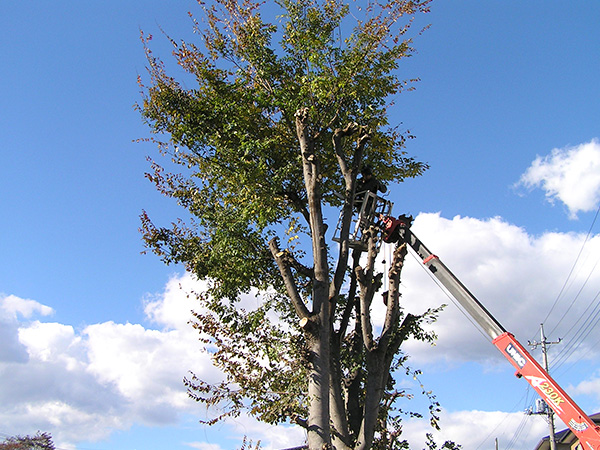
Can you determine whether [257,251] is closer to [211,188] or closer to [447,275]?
[211,188]

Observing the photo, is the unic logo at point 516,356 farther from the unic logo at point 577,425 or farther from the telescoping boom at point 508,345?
the unic logo at point 577,425

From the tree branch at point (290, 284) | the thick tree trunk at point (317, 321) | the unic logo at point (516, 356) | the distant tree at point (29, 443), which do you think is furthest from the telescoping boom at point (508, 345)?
the distant tree at point (29, 443)

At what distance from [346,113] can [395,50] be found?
8.18ft

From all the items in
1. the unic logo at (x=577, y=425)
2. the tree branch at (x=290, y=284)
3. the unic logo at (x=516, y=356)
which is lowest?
the unic logo at (x=577, y=425)

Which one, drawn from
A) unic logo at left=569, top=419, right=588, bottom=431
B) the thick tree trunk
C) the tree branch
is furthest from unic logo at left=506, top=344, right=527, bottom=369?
the tree branch

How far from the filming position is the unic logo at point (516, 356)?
10.4 meters

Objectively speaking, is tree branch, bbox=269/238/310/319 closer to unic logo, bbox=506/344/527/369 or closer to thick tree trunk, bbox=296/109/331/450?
thick tree trunk, bbox=296/109/331/450

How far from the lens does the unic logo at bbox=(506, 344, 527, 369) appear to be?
10.4 m

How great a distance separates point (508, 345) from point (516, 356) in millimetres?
276

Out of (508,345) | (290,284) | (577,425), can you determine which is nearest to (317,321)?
(290,284)

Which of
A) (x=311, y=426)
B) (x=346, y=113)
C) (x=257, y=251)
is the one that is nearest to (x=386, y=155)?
(x=346, y=113)

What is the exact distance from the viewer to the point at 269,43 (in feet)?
43.5

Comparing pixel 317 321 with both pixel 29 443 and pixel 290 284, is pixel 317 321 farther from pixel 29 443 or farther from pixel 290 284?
pixel 29 443

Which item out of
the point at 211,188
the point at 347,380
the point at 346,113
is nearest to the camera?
the point at 347,380
